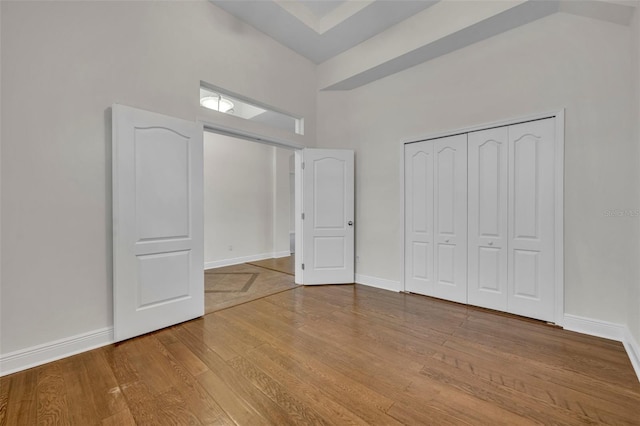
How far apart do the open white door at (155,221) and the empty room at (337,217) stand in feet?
0.06

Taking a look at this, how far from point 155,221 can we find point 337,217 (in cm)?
242

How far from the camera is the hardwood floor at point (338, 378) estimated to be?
4.96 feet

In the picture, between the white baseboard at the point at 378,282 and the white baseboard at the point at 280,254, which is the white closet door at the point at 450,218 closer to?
the white baseboard at the point at 378,282

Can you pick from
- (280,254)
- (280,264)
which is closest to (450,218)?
(280,264)

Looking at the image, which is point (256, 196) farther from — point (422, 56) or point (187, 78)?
point (422, 56)

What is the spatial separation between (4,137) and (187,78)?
5.13ft

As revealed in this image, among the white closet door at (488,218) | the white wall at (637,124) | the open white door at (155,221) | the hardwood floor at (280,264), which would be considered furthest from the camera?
the hardwood floor at (280,264)

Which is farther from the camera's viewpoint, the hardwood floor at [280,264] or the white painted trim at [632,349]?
the hardwood floor at [280,264]

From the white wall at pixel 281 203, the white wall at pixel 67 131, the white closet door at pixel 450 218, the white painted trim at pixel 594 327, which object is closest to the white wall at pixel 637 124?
the white painted trim at pixel 594 327

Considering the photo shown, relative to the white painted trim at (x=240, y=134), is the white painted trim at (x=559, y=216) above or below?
below

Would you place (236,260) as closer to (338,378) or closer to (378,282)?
(378,282)

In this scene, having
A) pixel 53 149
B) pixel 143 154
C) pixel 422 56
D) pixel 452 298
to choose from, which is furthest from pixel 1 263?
pixel 422 56

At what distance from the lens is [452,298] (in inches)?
131

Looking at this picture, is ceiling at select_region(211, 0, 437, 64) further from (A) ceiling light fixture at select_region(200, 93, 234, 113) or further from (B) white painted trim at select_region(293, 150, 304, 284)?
(B) white painted trim at select_region(293, 150, 304, 284)
